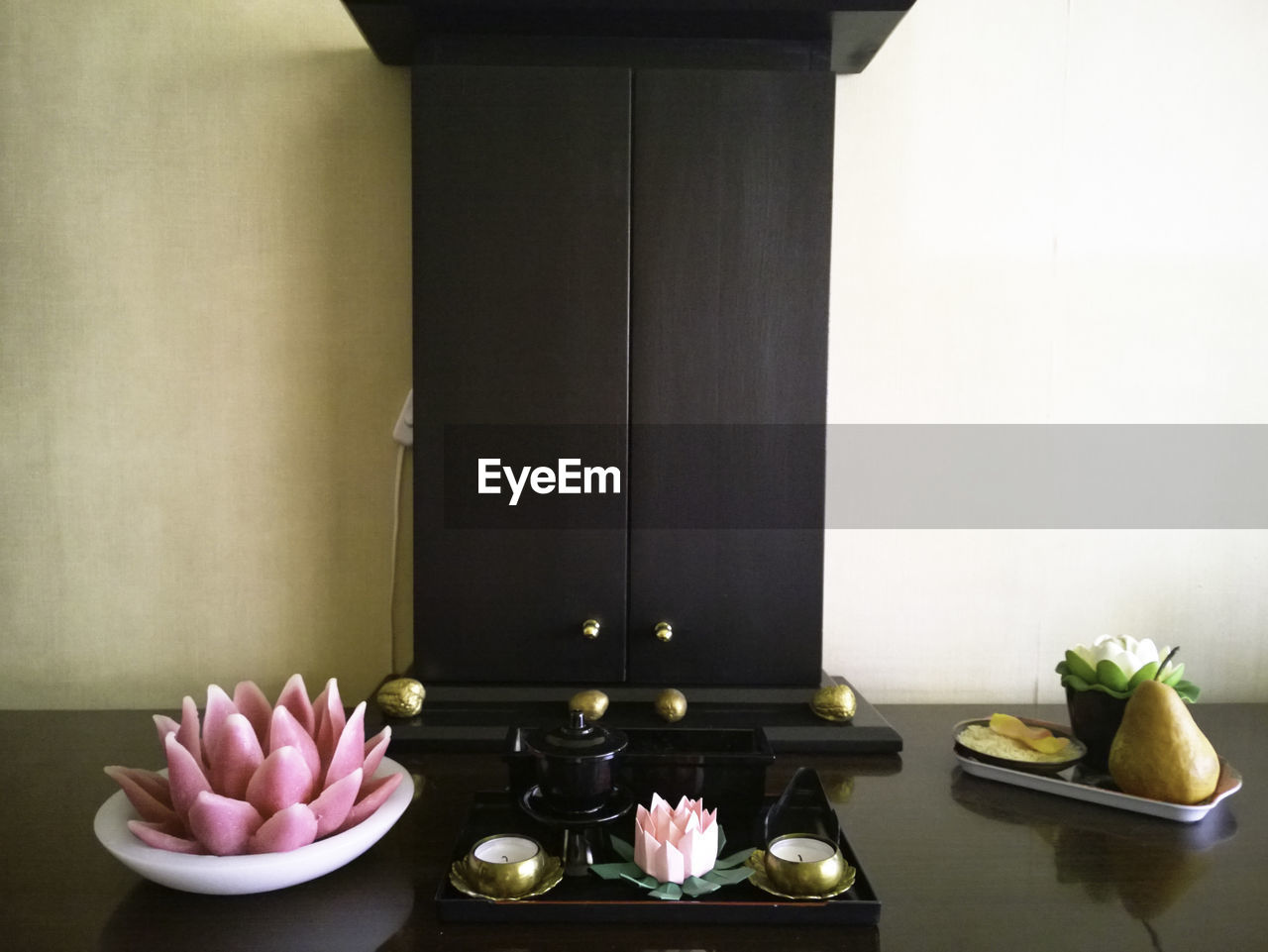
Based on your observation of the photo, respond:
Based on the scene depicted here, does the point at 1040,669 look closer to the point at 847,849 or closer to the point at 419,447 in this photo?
the point at 847,849

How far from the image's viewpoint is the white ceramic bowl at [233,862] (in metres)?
0.73

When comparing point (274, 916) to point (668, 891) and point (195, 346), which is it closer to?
point (668, 891)

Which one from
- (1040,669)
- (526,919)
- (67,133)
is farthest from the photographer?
(1040,669)

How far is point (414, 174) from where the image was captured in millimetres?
1113

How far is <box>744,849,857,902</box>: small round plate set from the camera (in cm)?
75

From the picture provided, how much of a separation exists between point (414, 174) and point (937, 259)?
67 cm

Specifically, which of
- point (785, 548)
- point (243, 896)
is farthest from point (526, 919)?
point (785, 548)

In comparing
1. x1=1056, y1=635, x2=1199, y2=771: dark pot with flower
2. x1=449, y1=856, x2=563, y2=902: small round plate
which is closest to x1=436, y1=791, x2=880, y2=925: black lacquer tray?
x1=449, y1=856, x2=563, y2=902: small round plate

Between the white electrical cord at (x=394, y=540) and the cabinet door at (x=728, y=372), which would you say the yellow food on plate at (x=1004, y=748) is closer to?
the cabinet door at (x=728, y=372)

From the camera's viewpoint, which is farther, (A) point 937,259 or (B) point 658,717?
(A) point 937,259

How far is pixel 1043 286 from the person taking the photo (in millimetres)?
1291

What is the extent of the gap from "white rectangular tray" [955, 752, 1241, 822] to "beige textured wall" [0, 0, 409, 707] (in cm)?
74

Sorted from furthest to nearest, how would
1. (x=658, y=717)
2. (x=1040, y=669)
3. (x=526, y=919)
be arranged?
(x=1040, y=669)
(x=658, y=717)
(x=526, y=919)

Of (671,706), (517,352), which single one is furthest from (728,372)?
(671,706)
